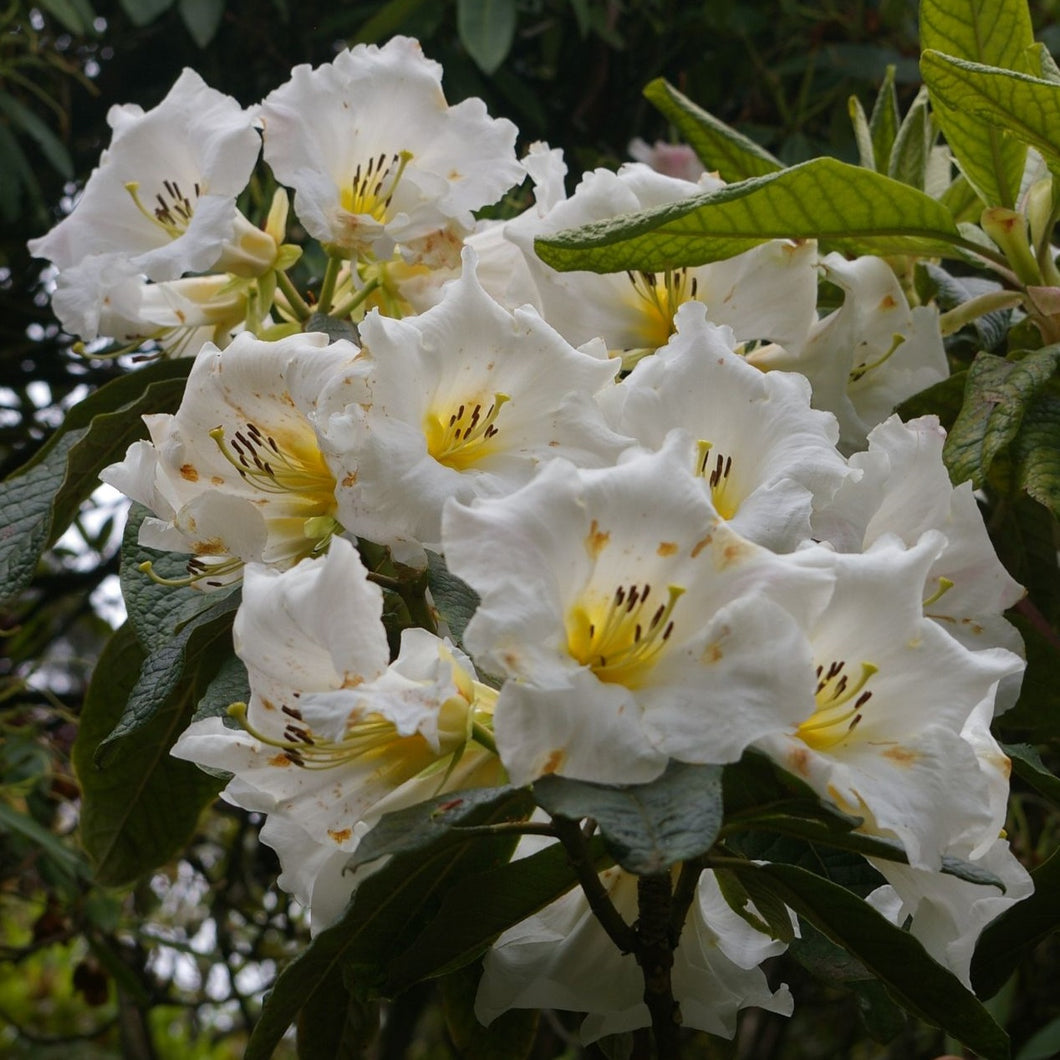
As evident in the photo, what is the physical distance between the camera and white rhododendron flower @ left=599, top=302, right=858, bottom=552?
0.65m

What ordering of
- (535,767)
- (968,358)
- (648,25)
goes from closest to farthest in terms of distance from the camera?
(535,767), (968,358), (648,25)

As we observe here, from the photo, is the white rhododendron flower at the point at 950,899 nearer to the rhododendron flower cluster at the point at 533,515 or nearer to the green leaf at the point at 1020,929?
the rhododendron flower cluster at the point at 533,515

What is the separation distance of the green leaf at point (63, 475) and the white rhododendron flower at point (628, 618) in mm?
400

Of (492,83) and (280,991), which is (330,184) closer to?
(280,991)

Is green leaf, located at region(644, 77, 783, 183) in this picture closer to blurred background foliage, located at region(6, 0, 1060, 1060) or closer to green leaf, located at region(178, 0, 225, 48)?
blurred background foliage, located at region(6, 0, 1060, 1060)

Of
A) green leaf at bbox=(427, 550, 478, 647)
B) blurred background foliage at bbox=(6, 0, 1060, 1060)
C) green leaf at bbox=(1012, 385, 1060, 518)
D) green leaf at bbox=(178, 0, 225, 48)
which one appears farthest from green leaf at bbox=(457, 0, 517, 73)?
green leaf at bbox=(427, 550, 478, 647)

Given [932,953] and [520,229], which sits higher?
[520,229]

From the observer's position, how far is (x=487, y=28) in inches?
59.7

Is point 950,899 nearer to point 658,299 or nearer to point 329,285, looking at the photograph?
point 658,299

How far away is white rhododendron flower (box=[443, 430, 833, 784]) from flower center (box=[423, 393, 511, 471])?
127mm

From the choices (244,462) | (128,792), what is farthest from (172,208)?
(128,792)

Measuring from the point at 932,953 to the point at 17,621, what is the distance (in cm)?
150

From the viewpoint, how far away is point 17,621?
1.85 m

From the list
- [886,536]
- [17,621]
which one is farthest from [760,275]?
[17,621]
